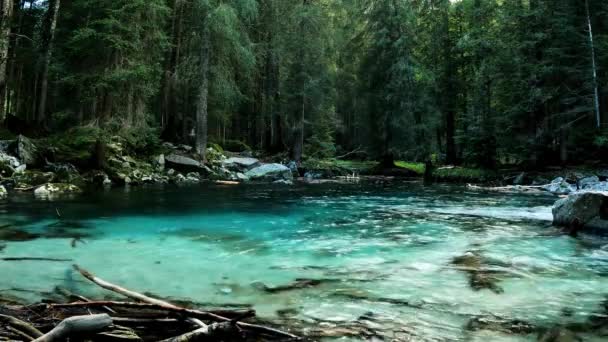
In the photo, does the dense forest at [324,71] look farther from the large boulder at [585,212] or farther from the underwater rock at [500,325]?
the underwater rock at [500,325]

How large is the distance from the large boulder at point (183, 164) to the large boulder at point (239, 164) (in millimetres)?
2565

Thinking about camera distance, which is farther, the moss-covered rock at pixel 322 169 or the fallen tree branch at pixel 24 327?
the moss-covered rock at pixel 322 169

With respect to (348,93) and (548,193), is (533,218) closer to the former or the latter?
(548,193)

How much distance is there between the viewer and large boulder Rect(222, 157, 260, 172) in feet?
80.5

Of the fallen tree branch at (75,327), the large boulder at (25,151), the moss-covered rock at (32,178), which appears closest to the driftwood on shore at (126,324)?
the fallen tree branch at (75,327)

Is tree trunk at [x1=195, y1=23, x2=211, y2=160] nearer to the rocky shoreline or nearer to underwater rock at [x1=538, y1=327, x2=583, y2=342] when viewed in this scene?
the rocky shoreline

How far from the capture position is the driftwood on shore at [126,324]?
2.54 metres

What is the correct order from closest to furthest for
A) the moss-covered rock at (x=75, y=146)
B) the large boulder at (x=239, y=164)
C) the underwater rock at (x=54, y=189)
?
the underwater rock at (x=54, y=189) → the moss-covered rock at (x=75, y=146) → the large boulder at (x=239, y=164)

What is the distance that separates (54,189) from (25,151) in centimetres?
335

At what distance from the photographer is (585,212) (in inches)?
328

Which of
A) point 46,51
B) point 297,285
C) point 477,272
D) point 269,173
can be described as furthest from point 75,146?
point 477,272

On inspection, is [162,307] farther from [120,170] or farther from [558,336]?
[120,170]

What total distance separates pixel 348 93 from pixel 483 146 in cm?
1538

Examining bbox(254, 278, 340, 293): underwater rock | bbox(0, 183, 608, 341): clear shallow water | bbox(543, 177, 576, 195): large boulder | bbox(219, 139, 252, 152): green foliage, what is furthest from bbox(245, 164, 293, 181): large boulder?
bbox(254, 278, 340, 293): underwater rock
